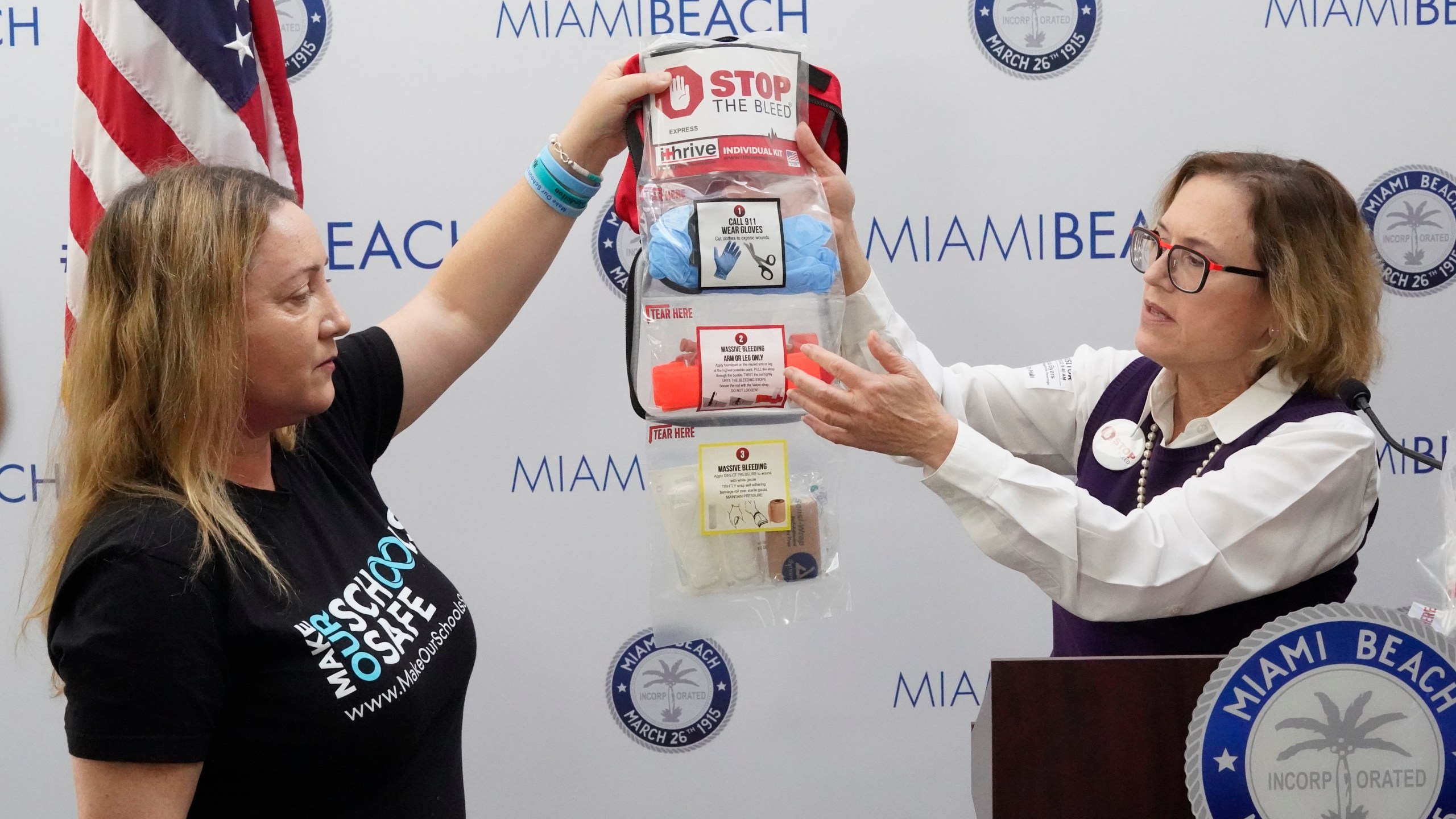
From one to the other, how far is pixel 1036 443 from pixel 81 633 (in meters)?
1.17

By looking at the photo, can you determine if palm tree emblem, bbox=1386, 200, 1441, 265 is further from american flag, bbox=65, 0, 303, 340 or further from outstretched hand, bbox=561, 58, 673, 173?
american flag, bbox=65, 0, 303, 340

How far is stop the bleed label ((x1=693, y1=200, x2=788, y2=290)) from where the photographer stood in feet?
3.89

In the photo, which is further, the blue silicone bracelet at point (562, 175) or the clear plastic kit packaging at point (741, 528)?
the blue silicone bracelet at point (562, 175)

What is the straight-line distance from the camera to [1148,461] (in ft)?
4.61

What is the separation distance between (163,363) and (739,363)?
21.4 inches

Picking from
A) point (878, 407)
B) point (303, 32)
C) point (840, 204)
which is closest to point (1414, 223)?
point (840, 204)

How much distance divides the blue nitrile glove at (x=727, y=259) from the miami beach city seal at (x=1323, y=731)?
24.3 inches

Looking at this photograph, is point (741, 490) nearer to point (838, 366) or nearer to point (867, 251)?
point (838, 366)

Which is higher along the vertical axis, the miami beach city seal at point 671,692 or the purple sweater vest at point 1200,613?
the purple sweater vest at point 1200,613

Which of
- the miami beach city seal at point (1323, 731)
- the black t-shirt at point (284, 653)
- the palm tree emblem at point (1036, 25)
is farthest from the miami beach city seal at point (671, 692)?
the miami beach city seal at point (1323, 731)

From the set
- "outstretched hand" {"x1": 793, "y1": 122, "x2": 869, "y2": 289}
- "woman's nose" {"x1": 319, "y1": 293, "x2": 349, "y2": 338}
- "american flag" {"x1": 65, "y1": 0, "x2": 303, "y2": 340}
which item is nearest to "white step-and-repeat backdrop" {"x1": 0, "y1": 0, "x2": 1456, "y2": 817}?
"american flag" {"x1": 65, "y1": 0, "x2": 303, "y2": 340}

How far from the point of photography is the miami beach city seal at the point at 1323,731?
2.64ft

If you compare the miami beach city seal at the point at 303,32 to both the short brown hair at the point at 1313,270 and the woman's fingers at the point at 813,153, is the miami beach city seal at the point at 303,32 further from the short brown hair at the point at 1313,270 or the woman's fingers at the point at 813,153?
the short brown hair at the point at 1313,270

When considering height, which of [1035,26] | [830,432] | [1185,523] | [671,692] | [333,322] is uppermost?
[1035,26]
